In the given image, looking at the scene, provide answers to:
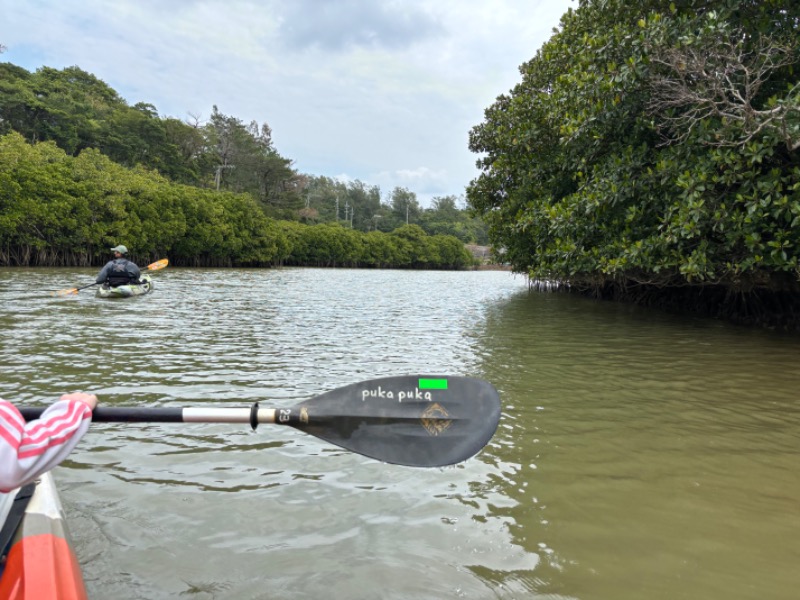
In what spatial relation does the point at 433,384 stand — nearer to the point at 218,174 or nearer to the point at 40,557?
the point at 40,557

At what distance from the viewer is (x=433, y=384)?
3012 millimetres

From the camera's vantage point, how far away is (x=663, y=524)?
298 centimetres

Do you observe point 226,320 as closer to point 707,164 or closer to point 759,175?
point 707,164

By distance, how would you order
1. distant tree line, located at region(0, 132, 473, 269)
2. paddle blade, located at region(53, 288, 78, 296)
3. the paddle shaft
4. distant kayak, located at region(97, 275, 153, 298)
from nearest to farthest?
the paddle shaft
paddle blade, located at region(53, 288, 78, 296)
distant kayak, located at region(97, 275, 153, 298)
distant tree line, located at region(0, 132, 473, 269)

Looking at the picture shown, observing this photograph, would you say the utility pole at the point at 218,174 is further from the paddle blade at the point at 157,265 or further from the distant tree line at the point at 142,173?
the paddle blade at the point at 157,265

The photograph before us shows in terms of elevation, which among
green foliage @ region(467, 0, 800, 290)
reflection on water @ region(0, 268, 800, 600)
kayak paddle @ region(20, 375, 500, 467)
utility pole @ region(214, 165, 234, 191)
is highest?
utility pole @ region(214, 165, 234, 191)

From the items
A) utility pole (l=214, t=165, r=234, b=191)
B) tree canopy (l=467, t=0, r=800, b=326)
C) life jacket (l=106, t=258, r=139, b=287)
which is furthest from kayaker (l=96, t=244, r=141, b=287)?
utility pole (l=214, t=165, r=234, b=191)

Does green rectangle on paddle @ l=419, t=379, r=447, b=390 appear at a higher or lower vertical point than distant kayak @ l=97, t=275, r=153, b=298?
higher

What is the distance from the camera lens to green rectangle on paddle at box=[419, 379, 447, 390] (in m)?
3.00

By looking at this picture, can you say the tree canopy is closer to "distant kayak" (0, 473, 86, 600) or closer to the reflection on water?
the reflection on water

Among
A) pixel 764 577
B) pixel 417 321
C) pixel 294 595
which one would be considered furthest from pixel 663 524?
pixel 417 321

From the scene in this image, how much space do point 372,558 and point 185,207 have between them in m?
46.9

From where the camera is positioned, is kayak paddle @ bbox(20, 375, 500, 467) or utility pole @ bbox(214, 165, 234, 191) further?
utility pole @ bbox(214, 165, 234, 191)

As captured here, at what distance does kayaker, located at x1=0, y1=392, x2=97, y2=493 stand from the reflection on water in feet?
2.92
